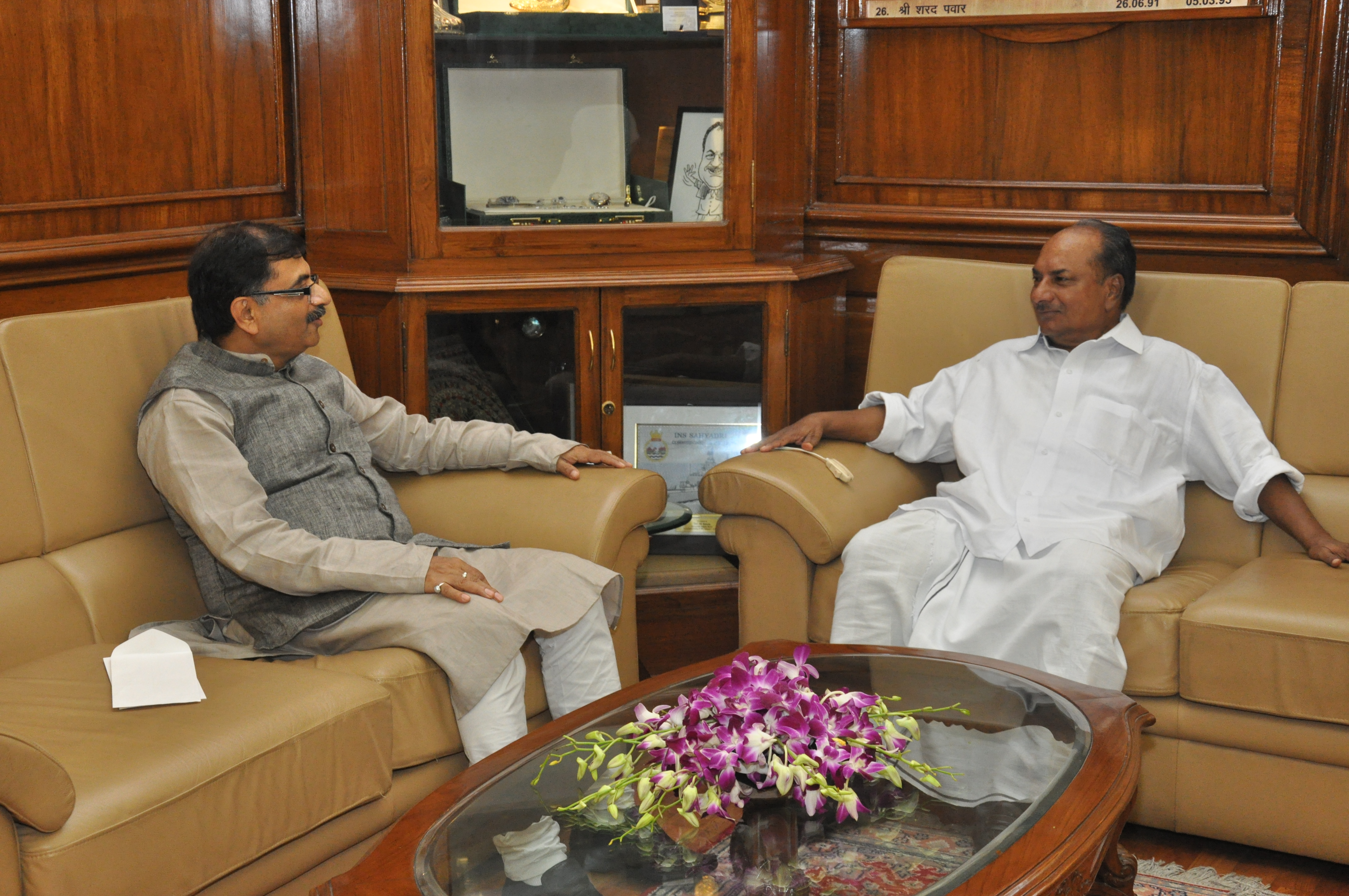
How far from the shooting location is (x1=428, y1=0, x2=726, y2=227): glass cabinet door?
297 centimetres

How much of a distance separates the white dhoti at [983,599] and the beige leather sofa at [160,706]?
430 mm

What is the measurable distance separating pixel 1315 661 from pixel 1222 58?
60.4 inches

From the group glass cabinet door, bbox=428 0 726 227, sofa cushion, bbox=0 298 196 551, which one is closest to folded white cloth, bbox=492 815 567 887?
sofa cushion, bbox=0 298 196 551

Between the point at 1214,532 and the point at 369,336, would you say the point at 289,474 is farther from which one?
the point at 1214,532

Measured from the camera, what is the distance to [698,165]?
120 inches

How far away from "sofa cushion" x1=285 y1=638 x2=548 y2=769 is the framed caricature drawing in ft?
4.74

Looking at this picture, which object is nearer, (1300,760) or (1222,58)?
(1300,760)

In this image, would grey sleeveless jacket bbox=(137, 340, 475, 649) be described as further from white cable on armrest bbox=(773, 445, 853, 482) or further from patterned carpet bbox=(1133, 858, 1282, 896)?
patterned carpet bbox=(1133, 858, 1282, 896)

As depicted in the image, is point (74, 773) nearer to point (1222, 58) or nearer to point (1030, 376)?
point (1030, 376)

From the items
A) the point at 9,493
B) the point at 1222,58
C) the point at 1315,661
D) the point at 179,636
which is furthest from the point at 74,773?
the point at 1222,58

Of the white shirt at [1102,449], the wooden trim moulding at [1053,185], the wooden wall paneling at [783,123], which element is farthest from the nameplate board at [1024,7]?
the white shirt at [1102,449]

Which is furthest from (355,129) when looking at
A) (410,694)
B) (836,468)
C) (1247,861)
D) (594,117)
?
(1247,861)

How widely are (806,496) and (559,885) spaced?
123cm

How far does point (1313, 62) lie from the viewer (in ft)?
9.21
